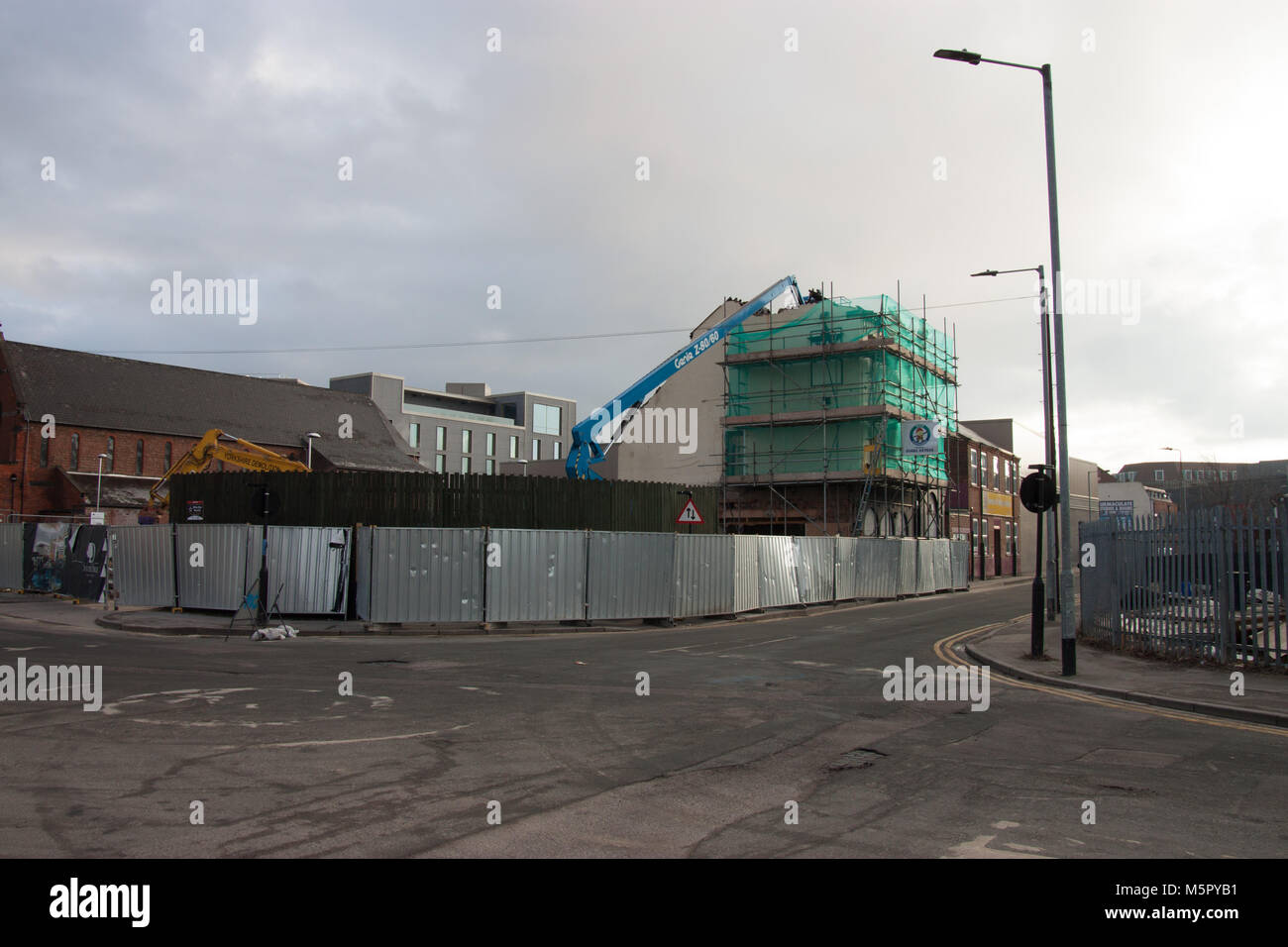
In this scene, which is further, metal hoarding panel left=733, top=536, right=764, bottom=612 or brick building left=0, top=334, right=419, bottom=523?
brick building left=0, top=334, right=419, bottom=523

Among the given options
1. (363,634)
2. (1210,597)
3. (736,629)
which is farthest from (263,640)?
(1210,597)

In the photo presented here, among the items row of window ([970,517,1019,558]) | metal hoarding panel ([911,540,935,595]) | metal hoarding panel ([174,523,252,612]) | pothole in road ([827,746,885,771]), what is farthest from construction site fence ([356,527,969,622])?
row of window ([970,517,1019,558])

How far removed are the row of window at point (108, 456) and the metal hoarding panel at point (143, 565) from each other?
3691 centimetres

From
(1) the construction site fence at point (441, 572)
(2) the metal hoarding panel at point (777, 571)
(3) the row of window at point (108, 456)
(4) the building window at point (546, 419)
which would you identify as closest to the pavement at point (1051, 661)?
(1) the construction site fence at point (441, 572)

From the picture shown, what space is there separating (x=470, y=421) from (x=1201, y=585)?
89.1m

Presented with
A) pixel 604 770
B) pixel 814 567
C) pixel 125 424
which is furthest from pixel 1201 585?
pixel 125 424

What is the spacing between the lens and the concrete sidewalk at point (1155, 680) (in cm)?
1052

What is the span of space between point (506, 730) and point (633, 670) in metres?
5.02

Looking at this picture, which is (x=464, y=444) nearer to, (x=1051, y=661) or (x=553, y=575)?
(x=553, y=575)

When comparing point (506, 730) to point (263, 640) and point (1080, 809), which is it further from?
point (263, 640)

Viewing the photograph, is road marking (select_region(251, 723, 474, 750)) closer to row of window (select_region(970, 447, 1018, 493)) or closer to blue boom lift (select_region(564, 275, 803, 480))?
blue boom lift (select_region(564, 275, 803, 480))

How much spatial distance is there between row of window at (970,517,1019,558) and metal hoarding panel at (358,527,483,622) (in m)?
40.1

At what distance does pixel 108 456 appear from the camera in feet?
186

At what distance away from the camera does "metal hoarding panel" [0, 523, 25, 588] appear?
101 feet
